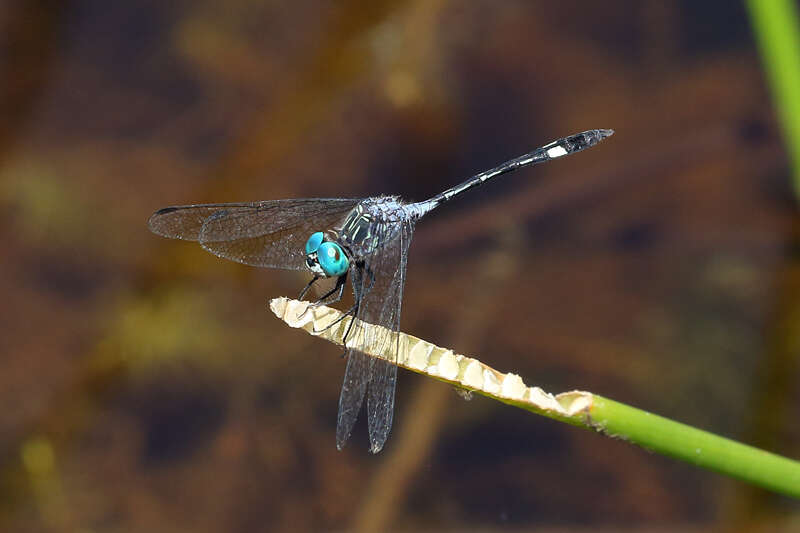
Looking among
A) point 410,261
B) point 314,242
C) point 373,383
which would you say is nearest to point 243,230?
point 314,242

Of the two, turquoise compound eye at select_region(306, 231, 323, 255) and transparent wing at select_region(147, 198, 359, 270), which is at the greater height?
transparent wing at select_region(147, 198, 359, 270)

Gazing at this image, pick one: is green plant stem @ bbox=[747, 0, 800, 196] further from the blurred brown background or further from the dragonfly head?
the dragonfly head

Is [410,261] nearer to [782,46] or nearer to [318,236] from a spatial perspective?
[318,236]

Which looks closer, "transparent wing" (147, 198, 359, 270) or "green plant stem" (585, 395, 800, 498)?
"green plant stem" (585, 395, 800, 498)

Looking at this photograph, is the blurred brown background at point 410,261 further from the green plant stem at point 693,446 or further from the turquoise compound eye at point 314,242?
the green plant stem at point 693,446

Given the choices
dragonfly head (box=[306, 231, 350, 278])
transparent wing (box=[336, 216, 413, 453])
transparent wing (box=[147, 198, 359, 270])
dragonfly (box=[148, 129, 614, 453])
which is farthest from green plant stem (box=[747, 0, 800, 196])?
transparent wing (box=[147, 198, 359, 270])

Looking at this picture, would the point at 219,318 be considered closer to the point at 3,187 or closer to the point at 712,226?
the point at 3,187

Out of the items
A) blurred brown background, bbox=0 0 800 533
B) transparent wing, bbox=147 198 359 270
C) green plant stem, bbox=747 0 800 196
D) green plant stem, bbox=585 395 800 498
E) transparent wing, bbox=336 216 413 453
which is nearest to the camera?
green plant stem, bbox=585 395 800 498
